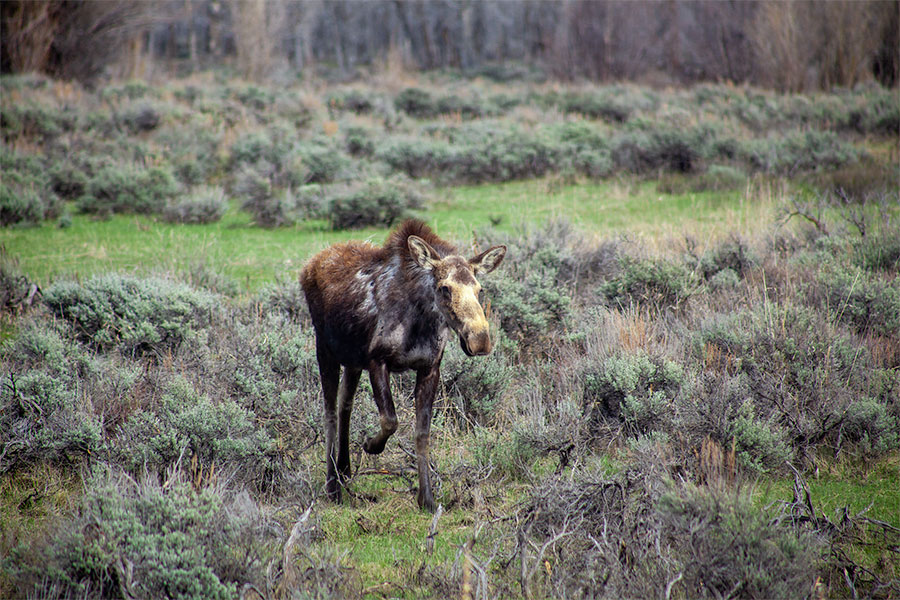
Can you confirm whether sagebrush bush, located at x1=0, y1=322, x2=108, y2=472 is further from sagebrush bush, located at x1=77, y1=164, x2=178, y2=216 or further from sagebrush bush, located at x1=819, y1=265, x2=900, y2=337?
sagebrush bush, located at x1=77, y1=164, x2=178, y2=216

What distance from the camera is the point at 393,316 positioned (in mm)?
4977

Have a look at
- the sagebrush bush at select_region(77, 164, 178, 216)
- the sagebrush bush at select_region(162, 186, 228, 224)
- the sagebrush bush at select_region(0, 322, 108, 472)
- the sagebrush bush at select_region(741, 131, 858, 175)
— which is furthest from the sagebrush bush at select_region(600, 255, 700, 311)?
the sagebrush bush at select_region(77, 164, 178, 216)

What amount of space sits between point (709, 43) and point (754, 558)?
44124 mm

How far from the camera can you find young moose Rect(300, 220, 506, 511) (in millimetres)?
4871

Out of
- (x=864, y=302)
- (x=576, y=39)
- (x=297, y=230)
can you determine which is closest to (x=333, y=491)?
(x=864, y=302)

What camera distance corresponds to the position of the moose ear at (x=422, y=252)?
15.9ft

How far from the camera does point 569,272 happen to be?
388 inches

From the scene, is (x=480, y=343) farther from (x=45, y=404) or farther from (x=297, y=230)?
(x=297, y=230)

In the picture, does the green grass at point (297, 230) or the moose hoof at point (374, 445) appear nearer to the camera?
the moose hoof at point (374, 445)

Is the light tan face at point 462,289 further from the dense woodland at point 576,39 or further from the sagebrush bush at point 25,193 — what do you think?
the dense woodland at point 576,39

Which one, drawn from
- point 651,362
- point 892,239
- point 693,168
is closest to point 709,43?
point 693,168

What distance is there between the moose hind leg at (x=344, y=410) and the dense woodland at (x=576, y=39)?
1030 inches

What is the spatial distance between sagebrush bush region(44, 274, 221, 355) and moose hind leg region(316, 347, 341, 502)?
8.97ft

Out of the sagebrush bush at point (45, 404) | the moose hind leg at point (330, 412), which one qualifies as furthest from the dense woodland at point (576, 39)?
the moose hind leg at point (330, 412)
